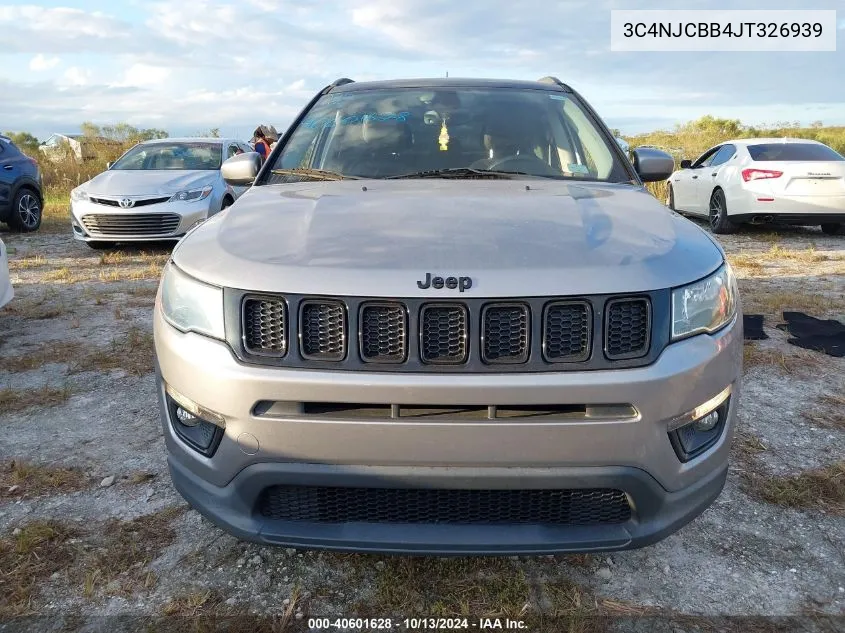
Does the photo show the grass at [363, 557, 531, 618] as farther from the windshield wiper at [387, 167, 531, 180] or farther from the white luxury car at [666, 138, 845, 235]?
the white luxury car at [666, 138, 845, 235]

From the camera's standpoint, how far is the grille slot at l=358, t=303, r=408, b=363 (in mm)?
1721

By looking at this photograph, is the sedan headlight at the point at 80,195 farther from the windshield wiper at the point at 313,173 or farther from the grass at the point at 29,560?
the grass at the point at 29,560

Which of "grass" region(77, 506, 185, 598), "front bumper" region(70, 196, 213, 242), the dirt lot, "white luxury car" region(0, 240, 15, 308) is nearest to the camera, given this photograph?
the dirt lot

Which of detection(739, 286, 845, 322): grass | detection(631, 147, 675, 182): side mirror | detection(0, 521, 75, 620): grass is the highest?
detection(631, 147, 675, 182): side mirror

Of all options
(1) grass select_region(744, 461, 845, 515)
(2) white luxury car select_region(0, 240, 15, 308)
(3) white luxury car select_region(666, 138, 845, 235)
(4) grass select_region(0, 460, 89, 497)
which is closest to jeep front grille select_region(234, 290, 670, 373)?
(1) grass select_region(744, 461, 845, 515)

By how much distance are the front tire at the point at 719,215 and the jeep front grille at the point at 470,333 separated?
9209mm

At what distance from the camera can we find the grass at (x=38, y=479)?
8.79ft

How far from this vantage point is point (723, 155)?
10477 mm

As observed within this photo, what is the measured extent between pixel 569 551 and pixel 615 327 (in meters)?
0.62

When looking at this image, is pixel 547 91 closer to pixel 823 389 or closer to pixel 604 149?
pixel 604 149

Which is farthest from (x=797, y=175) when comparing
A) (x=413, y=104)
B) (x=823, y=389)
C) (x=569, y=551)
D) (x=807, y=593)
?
(x=569, y=551)

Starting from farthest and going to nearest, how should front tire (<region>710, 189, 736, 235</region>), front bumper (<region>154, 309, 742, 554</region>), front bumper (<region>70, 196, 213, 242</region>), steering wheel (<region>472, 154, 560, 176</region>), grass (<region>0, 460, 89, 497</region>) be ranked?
front tire (<region>710, 189, 736, 235</region>)
front bumper (<region>70, 196, 213, 242</region>)
steering wheel (<region>472, 154, 560, 176</region>)
grass (<region>0, 460, 89, 497</region>)
front bumper (<region>154, 309, 742, 554</region>)

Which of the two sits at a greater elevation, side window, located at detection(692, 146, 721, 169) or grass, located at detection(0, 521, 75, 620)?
side window, located at detection(692, 146, 721, 169)

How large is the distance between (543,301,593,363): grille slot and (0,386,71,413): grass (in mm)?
3018
